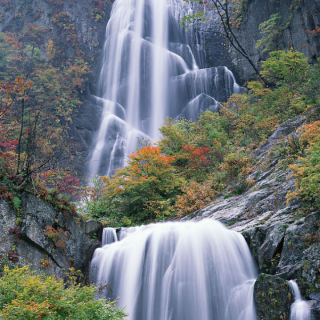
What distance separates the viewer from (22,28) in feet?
109

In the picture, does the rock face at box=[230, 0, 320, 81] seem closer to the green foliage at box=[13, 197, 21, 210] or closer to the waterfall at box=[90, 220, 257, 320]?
the waterfall at box=[90, 220, 257, 320]

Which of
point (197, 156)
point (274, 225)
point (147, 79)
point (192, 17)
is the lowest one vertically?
point (274, 225)

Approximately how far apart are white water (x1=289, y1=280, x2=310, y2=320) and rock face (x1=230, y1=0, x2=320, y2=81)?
1840cm

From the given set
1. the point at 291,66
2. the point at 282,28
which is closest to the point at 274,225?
the point at 291,66

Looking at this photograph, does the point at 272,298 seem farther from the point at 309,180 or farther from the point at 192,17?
the point at 192,17

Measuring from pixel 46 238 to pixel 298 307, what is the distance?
6896 mm

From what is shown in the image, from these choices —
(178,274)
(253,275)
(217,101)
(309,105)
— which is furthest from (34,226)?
(217,101)

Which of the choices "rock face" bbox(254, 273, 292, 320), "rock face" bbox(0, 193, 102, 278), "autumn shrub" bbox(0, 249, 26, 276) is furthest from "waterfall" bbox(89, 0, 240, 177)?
"rock face" bbox(254, 273, 292, 320)

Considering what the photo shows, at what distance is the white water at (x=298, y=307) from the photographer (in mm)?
5191

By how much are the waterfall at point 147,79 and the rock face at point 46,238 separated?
14473mm

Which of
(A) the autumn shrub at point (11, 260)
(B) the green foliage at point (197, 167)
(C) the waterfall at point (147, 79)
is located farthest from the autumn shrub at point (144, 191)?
(C) the waterfall at point (147, 79)

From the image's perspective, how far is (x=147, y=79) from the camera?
29.4m

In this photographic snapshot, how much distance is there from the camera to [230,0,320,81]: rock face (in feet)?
62.7

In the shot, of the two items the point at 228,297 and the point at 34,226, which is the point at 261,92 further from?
the point at 34,226
